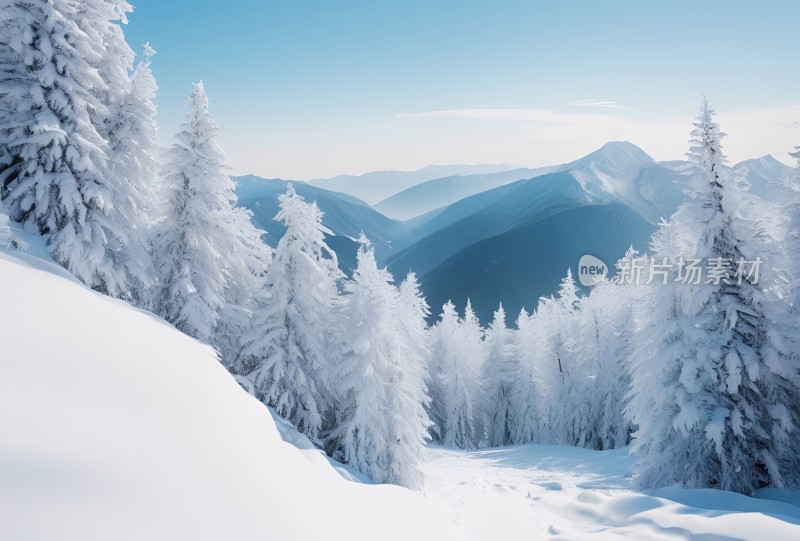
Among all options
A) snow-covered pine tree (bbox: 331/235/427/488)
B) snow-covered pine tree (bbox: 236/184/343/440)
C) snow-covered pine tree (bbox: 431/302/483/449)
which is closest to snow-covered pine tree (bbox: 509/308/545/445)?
snow-covered pine tree (bbox: 431/302/483/449)

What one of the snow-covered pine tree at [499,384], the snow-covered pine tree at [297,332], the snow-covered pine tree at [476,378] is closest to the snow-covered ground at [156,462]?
the snow-covered pine tree at [297,332]

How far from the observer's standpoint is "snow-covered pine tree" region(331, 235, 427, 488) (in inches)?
651

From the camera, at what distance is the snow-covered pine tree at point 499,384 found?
46.9 m

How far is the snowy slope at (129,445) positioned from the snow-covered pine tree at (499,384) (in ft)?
131

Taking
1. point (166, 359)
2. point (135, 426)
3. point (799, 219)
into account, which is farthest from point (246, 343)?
point (799, 219)

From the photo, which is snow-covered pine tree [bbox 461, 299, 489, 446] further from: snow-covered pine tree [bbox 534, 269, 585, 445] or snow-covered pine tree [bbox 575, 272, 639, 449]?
snow-covered pine tree [bbox 575, 272, 639, 449]

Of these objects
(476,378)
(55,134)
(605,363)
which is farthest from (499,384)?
(55,134)

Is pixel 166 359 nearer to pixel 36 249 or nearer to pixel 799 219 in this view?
pixel 36 249

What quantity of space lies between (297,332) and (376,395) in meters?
4.36

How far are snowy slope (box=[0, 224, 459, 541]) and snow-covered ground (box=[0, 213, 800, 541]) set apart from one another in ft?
0.06

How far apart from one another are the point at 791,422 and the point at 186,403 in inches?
753

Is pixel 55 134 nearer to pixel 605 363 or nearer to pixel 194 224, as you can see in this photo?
pixel 194 224

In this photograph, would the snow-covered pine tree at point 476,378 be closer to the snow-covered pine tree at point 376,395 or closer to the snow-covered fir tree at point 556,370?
the snow-covered fir tree at point 556,370

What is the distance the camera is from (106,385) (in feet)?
18.9
